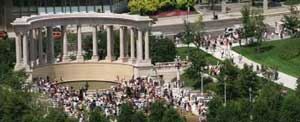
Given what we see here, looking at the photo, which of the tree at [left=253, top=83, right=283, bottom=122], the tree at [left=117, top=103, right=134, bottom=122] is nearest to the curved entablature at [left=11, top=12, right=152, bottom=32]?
the tree at [left=253, top=83, right=283, bottom=122]

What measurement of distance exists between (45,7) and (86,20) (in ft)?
146

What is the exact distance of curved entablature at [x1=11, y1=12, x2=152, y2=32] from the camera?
92.5 m

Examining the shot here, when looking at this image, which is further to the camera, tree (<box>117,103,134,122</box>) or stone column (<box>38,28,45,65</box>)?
stone column (<box>38,28,45,65</box>)

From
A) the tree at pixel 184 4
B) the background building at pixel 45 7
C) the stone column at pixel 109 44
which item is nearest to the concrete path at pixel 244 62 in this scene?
the stone column at pixel 109 44

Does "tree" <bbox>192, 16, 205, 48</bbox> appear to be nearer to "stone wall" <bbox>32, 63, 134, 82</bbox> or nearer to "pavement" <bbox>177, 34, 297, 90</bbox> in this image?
"pavement" <bbox>177, 34, 297, 90</bbox>

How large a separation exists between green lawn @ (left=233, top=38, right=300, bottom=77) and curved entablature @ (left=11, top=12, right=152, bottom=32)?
551 inches

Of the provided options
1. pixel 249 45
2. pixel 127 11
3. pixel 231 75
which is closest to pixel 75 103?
pixel 231 75

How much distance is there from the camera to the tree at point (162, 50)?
3846 inches

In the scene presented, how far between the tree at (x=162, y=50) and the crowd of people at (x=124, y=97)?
7.88 m

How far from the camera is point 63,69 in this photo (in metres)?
96.7

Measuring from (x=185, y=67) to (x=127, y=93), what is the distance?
48.1 feet

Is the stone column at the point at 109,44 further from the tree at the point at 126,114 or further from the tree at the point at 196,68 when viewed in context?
the tree at the point at 126,114

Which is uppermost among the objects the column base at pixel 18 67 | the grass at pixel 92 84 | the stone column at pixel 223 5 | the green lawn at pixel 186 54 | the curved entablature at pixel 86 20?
the curved entablature at pixel 86 20

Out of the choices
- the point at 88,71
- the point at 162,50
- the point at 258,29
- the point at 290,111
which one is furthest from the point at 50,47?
the point at 290,111
